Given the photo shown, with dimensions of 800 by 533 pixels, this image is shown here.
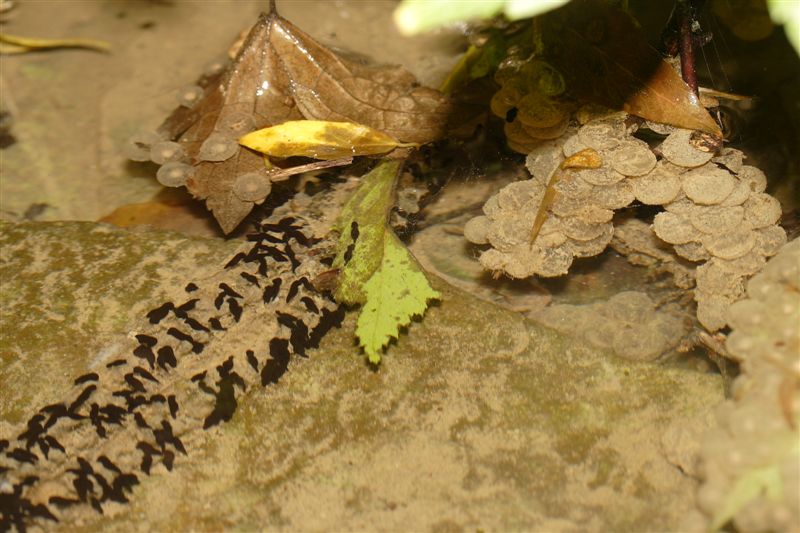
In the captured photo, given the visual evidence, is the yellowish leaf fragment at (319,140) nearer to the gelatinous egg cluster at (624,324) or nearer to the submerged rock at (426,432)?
the submerged rock at (426,432)

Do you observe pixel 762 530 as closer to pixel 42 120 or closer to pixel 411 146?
pixel 411 146

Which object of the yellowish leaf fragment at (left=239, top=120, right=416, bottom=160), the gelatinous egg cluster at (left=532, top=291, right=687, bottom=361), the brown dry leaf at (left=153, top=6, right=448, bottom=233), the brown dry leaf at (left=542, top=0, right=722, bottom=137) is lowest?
the gelatinous egg cluster at (left=532, top=291, right=687, bottom=361)

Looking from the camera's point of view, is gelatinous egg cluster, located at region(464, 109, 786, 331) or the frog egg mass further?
the frog egg mass

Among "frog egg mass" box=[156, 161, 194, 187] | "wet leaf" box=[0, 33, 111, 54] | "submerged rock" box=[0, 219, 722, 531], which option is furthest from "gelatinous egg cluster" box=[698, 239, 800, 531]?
"wet leaf" box=[0, 33, 111, 54]

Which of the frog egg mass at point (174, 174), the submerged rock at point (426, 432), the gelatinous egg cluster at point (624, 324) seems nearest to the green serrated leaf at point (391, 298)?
the submerged rock at point (426, 432)

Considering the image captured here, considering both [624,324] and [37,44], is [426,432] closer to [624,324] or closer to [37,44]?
[624,324]

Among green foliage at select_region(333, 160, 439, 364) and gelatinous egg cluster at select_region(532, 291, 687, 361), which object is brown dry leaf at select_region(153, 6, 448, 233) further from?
gelatinous egg cluster at select_region(532, 291, 687, 361)

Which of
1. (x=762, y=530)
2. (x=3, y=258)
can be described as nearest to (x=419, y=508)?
(x=762, y=530)

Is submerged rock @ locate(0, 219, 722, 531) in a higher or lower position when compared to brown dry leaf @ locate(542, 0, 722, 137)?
lower
